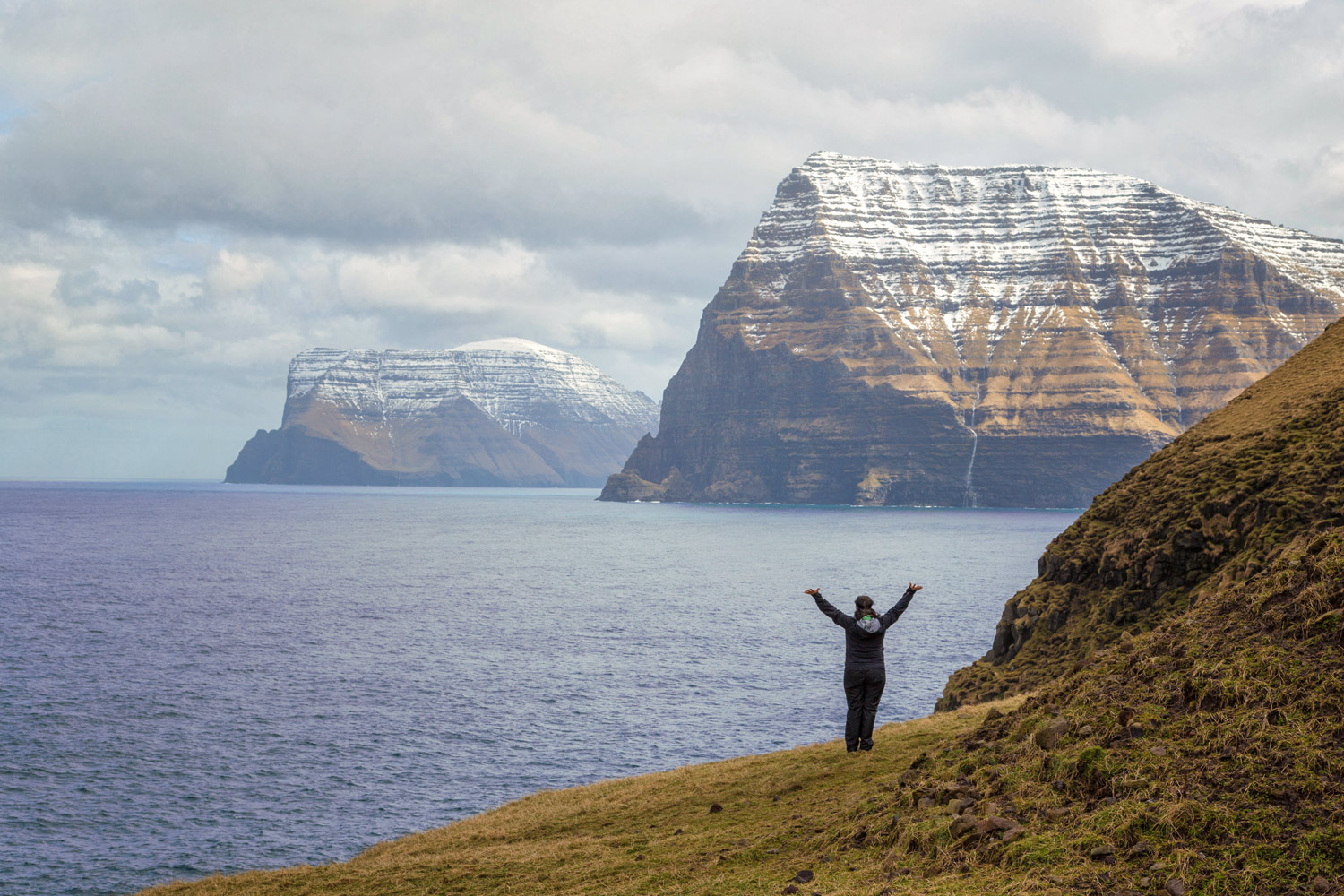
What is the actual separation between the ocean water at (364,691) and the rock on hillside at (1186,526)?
12.2 meters

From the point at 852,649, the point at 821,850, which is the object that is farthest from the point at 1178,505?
the point at 821,850

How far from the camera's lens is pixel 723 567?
131 meters

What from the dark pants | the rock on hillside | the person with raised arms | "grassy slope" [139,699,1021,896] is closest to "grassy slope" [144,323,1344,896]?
"grassy slope" [139,699,1021,896]

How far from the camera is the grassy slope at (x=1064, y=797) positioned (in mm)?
10898

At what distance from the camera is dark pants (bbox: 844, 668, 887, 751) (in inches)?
799

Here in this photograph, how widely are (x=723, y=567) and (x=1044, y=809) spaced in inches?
4702

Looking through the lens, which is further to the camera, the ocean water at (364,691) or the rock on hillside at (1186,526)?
the ocean water at (364,691)

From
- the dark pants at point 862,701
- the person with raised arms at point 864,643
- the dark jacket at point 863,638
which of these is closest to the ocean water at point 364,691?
the dark pants at point 862,701

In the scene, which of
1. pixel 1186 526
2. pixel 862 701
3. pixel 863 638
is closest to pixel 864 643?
pixel 863 638

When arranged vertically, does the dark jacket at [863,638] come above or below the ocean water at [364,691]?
above

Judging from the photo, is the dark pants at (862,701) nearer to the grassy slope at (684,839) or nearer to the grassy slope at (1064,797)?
the grassy slope at (684,839)

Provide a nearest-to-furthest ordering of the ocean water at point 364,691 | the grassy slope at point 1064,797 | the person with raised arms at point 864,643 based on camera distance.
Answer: the grassy slope at point 1064,797 → the person with raised arms at point 864,643 → the ocean water at point 364,691

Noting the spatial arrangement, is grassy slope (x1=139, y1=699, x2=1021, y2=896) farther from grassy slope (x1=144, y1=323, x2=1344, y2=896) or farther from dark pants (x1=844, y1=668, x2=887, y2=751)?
dark pants (x1=844, y1=668, x2=887, y2=751)

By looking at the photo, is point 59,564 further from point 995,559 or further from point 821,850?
point 821,850
